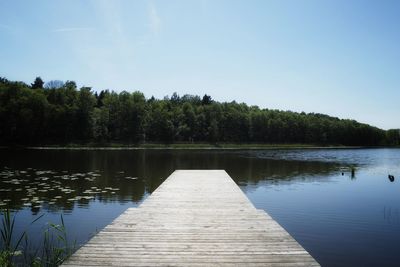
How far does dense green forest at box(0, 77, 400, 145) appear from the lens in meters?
77.1

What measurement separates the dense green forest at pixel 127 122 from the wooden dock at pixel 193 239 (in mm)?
73109

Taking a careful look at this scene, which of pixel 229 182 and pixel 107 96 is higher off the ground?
pixel 107 96

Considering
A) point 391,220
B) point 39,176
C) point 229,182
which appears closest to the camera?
point 391,220

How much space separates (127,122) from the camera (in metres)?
86.2

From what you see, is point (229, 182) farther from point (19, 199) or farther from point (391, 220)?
point (19, 199)

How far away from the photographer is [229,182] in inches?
671

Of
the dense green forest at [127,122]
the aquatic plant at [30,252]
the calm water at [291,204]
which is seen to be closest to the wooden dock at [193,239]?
the aquatic plant at [30,252]

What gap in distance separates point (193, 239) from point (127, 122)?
266 ft

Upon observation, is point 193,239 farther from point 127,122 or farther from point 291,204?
point 127,122

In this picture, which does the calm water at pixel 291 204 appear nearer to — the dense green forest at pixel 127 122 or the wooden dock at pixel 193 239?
the wooden dock at pixel 193 239

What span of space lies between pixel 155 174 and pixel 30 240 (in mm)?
16546

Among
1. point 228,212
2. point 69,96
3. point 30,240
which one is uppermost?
point 69,96

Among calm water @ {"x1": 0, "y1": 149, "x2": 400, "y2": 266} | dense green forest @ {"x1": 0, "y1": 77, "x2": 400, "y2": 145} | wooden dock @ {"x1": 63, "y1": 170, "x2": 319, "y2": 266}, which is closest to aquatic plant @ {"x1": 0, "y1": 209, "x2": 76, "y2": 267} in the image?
wooden dock @ {"x1": 63, "y1": 170, "x2": 319, "y2": 266}

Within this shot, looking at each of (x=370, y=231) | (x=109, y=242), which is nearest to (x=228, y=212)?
(x=109, y=242)
